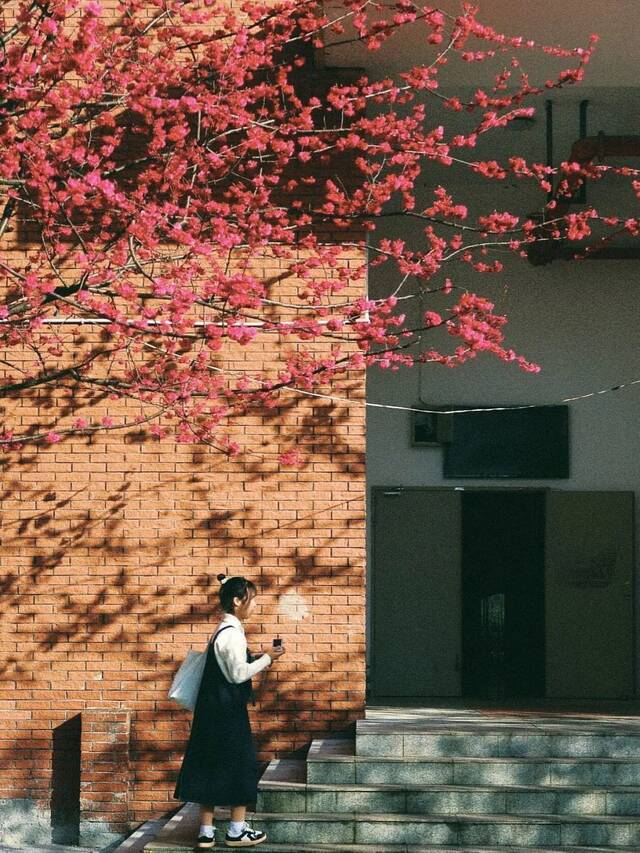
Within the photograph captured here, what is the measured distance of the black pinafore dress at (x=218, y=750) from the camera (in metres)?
7.48

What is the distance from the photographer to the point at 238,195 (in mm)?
9203

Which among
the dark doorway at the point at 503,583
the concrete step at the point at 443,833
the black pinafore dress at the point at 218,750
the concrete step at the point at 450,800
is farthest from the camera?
the dark doorway at the point at 503,583

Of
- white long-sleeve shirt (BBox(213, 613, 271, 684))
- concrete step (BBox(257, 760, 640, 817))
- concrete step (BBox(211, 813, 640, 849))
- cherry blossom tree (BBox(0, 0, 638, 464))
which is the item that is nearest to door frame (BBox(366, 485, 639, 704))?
cherry blossom tree (BBox(0, 0, 638, 464))

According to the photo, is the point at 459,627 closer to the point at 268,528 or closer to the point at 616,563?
the point at 616,563

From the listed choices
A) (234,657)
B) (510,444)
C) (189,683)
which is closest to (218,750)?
(189,683)

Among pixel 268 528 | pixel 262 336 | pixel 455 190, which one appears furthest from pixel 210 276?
pixel 455 190

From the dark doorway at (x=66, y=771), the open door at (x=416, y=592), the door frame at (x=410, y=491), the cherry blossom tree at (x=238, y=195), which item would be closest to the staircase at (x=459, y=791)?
the dark doorway at (x=66, y=771)

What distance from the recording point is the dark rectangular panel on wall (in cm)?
1294

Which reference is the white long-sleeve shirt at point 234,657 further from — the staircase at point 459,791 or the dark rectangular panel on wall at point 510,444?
the dark rectangular panel on wall at point 510,444

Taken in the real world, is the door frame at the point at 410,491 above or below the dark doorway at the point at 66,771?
above

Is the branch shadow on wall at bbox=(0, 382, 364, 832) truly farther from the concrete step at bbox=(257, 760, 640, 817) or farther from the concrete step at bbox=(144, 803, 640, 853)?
the concrete step at bbox=(144, 803, 640, 853)

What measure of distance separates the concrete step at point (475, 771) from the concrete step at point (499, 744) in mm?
190

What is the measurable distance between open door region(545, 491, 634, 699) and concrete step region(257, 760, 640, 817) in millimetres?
4540

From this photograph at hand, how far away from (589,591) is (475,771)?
4.89 metres
